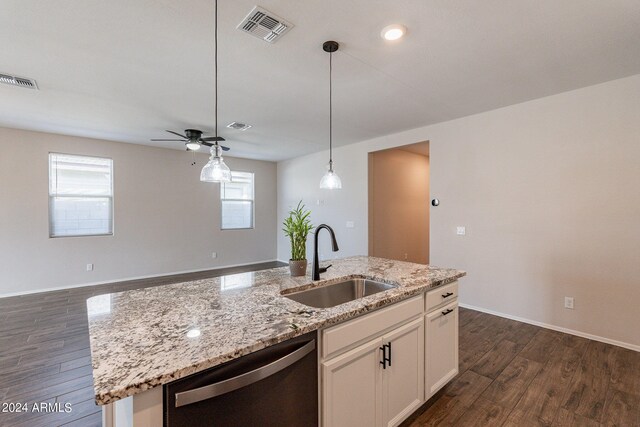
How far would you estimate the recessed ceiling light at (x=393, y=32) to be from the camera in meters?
1.98

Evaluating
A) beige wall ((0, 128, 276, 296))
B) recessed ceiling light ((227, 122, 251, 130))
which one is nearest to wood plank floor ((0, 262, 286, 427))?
beige wall ((0, 128, 276, 296))

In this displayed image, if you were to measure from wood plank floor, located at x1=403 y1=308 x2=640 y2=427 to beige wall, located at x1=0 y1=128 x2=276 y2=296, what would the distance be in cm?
535

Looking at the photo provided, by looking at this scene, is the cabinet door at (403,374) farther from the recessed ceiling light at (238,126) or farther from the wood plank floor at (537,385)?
the recessed ceiling light at (238,126)

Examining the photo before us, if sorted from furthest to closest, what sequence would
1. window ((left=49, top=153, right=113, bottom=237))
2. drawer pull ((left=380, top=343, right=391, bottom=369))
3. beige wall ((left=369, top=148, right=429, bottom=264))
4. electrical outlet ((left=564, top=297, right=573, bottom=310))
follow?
beige wall ((left=369, top=148, right=429, bottom=264)), window ((left=49, top=153, right=113, bottom=237)), electrical outlet ((left=564, top=297, right=573, bottom=310)), drawer pull ((left=380, top=343, right=391, bottom=369))

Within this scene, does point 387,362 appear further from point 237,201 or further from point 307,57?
point 237,201

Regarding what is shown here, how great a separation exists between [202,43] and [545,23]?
2504mm

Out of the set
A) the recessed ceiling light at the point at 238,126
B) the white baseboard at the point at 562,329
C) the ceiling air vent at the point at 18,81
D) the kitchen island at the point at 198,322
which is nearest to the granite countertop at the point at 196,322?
the kitchen island at the point at 198,322

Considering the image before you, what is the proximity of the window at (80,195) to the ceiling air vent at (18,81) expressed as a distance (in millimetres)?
2392

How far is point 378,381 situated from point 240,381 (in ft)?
2.83

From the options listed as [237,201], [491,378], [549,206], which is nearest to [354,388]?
[491,378]

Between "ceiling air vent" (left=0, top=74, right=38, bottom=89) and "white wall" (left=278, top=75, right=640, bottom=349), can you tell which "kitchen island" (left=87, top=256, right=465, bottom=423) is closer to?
"white wall" (left=278, top=75, right=640, bottom=349)

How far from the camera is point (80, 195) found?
4.95 m

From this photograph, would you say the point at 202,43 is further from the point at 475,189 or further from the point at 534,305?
the point at 534,305

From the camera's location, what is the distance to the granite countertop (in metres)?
0.86
